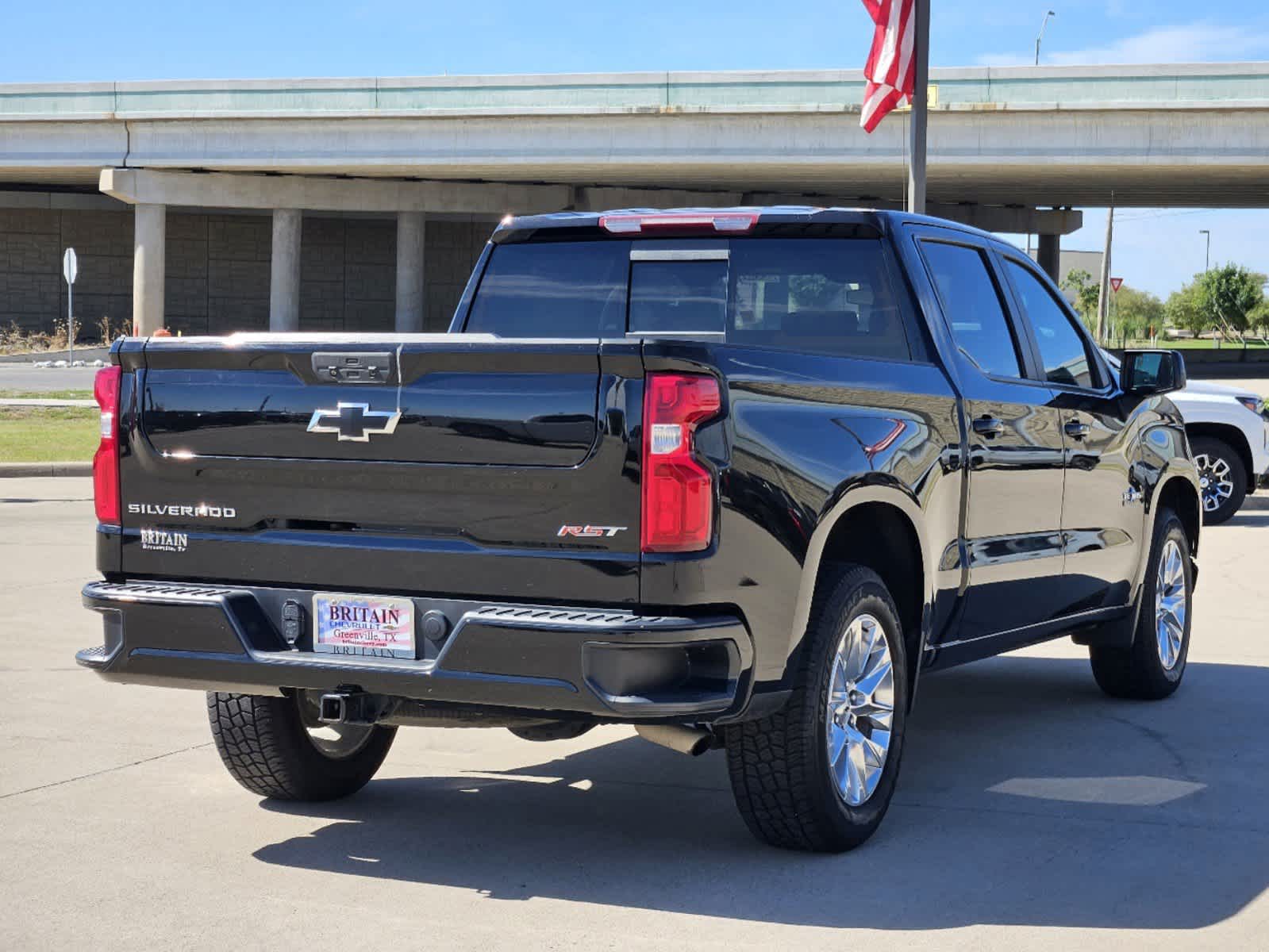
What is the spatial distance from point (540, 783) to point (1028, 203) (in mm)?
57812

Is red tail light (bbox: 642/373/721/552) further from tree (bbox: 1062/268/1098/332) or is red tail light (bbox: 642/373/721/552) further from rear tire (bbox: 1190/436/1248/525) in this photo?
tree (bbox: 1062/268/1098/332)

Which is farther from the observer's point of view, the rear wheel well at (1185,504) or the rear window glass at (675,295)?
the rear wheel well at (1185,504)

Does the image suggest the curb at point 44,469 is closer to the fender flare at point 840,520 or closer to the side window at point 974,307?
the side window at point 974,307

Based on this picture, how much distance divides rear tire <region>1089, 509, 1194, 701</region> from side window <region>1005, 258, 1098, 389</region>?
104 centimetres

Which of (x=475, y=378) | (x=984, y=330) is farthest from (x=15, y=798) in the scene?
(x=984, y=330)

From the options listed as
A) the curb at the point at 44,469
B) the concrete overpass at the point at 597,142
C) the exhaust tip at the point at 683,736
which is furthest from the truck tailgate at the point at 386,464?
the concrete overpass at the point at 597,142

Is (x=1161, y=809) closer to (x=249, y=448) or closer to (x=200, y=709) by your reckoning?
(x=249, y=448)

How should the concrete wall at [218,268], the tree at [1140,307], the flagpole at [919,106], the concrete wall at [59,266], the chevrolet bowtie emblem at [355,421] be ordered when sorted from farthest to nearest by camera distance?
the tree at [1140,307] < the concrete wall at [218,268] < the concrete wall at [59,266] < the flagpole at [919,106] < the chevrolet bowtie emblem at [355,421]

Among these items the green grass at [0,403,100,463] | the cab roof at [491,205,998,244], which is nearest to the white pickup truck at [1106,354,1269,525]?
the cab roof at [491,205,998,244]

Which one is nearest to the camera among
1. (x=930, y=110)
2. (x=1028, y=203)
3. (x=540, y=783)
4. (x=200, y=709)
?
(x=540, y=783)

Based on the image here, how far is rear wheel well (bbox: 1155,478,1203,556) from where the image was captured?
8648 millimetres

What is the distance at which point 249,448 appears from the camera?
524 cm

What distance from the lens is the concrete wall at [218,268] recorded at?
6569cm

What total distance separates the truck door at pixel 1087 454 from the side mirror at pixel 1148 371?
8cm
